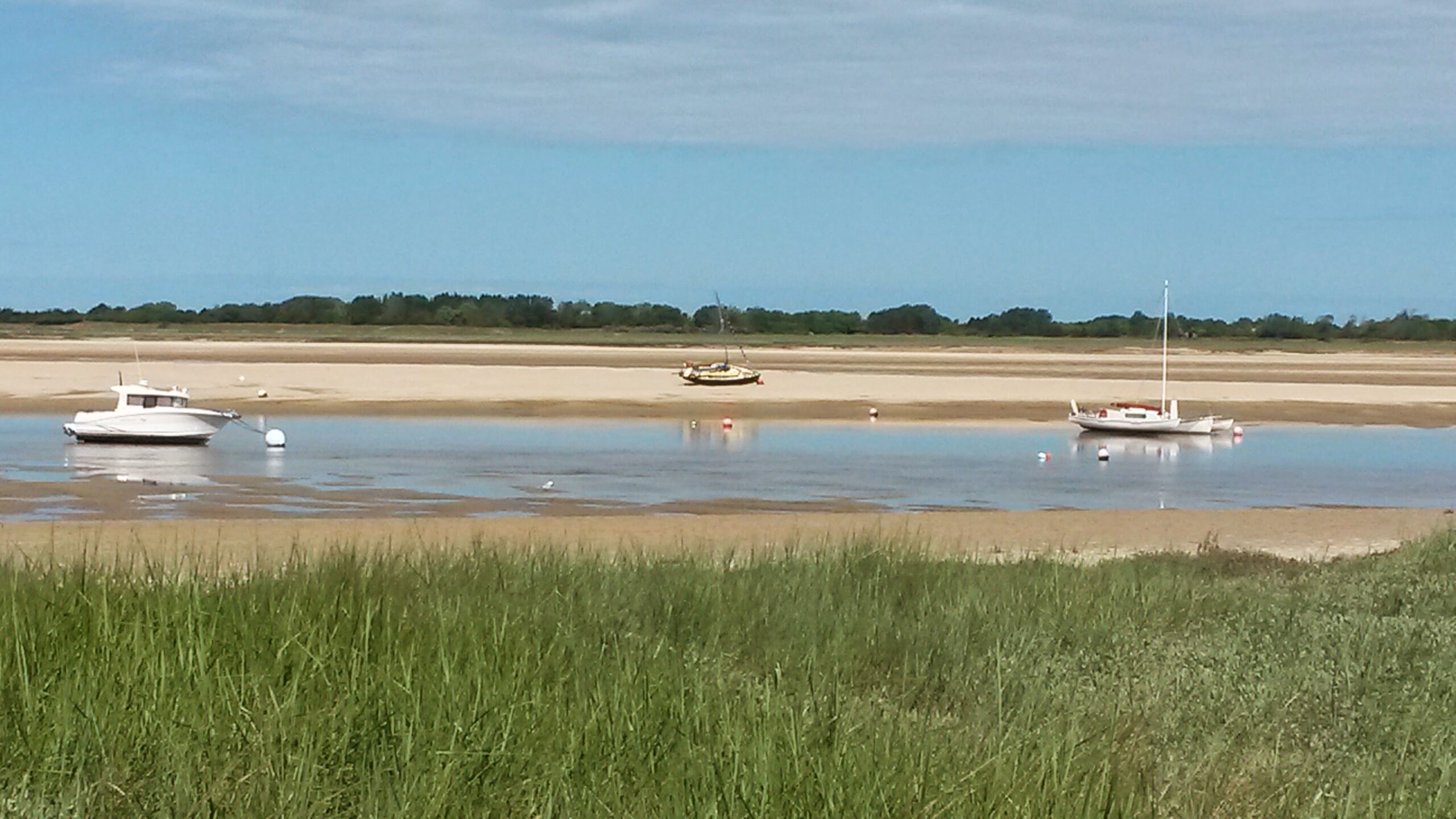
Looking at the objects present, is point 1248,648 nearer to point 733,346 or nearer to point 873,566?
point 873,566

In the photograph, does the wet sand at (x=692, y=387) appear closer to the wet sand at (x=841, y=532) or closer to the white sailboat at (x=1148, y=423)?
the white sailboat at (x=1148, y=423)

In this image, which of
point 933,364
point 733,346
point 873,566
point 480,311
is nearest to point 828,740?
point 873,566

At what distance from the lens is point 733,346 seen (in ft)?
356

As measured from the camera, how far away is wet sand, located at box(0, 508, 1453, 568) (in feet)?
53.0

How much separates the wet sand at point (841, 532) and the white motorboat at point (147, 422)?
12.8 m

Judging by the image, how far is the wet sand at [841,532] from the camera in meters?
16.2

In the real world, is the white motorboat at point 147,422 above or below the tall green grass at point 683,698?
below

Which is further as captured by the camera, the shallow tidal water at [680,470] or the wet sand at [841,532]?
the shallow tidal water at [680,470]

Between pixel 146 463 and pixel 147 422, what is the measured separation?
3.83 m

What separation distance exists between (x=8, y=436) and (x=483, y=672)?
2946 cm

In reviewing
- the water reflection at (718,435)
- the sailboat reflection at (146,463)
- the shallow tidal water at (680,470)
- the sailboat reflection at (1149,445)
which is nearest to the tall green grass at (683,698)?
the shallow tidal water at (680,470)

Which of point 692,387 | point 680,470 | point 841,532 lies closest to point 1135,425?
point 680,470

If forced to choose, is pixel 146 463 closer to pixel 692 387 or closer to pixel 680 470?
pixel 680 470

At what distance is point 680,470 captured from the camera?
28.5 meters
